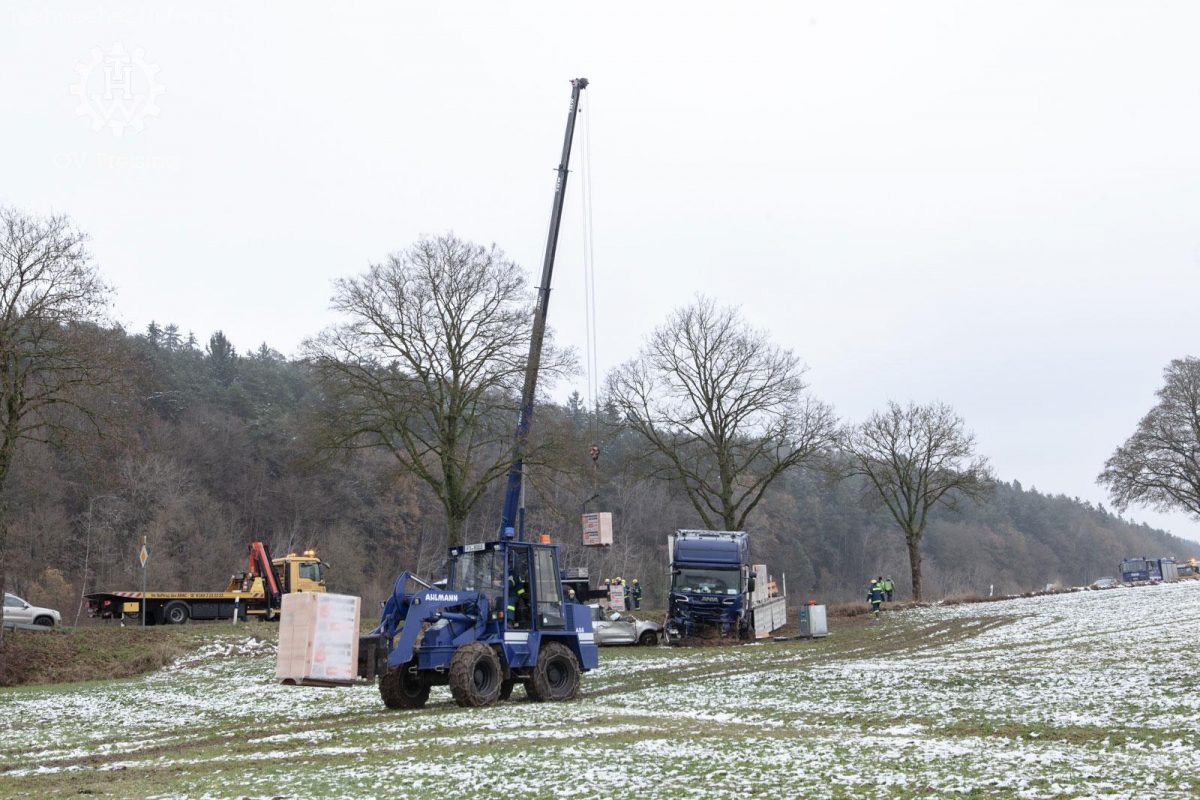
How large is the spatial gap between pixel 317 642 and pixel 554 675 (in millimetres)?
5175

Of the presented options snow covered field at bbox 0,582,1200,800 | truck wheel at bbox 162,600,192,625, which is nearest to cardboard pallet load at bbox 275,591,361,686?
snow covered field at bbox 0,582,1200,800

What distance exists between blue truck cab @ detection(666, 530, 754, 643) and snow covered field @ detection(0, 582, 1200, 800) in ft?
27.4

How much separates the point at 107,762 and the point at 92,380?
19.5m

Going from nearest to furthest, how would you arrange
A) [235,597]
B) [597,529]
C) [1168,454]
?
[597,529]
[235,597]
[1168,454]

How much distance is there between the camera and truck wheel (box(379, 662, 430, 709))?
17.9 meters

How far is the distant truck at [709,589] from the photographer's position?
115 ft

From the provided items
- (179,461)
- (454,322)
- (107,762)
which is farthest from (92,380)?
(179,461)

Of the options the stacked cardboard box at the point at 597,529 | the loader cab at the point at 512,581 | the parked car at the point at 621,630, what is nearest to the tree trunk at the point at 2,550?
the loader cab at the point at 512,581

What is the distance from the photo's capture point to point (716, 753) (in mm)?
11781

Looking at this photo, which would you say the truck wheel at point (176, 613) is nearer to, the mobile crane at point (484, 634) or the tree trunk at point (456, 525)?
the tree trunk at point (456, 525)

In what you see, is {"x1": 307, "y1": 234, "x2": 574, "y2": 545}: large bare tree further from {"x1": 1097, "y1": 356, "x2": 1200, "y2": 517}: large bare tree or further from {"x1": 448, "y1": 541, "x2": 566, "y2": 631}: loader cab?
{"x1": 1097, "y1": 356, "x2": 1200, "y2": 517}: large bare tree

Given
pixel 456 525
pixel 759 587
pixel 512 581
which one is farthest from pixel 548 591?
pixel 759 587

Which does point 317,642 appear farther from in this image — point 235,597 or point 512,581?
point 235,597

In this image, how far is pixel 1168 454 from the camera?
203 ft
